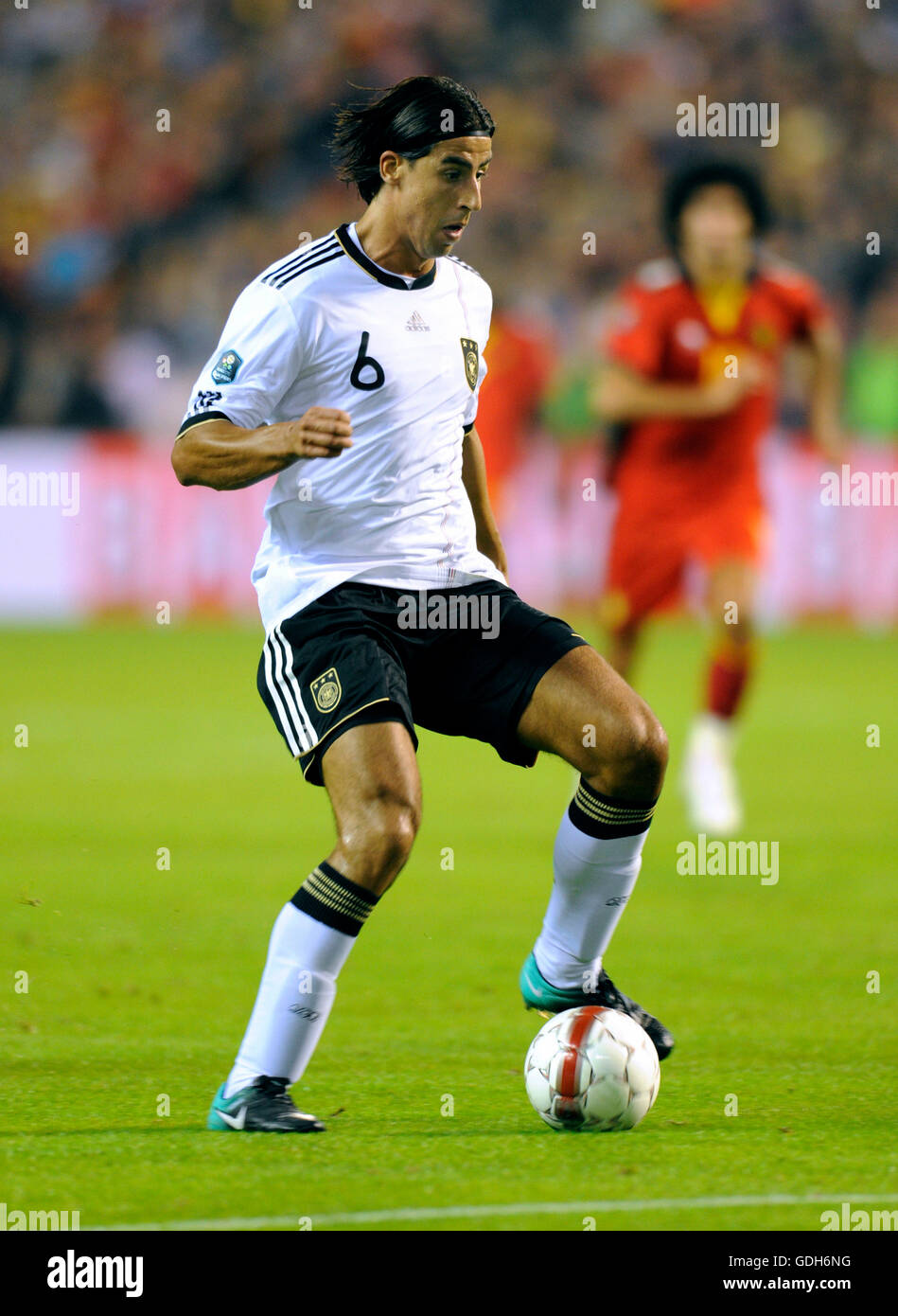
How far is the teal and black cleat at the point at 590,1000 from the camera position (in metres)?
5.10

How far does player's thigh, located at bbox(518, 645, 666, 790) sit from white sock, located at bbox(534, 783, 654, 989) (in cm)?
14

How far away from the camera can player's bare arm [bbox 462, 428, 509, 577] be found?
17.9 feet

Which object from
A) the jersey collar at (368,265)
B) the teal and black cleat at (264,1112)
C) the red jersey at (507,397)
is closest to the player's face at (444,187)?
the jersey collar at (368,265)

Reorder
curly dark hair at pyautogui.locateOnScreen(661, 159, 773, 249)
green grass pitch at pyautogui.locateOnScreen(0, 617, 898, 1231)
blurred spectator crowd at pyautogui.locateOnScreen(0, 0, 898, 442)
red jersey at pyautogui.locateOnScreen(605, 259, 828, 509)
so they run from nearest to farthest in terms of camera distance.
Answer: green grass pitch at pyautogui.locateOnScreen(0, 617, 898, 1231), curly dark hair at pyautogui.locateOnScreen(661, 159, 773, 249), red jersey at pyautogui.locateOnScreen(605, 259, 828, 509), blurred spectator crowd at pyautogui.locateOnScreen(0, 0, 898, 442)

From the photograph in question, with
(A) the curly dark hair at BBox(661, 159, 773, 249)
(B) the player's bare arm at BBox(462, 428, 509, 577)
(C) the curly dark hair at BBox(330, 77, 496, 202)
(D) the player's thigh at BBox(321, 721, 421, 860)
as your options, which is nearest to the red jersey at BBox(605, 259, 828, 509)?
(A) the curly dark hair at BBox(661, 159, 773, 249)

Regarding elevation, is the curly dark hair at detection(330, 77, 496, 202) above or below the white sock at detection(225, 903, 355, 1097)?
above

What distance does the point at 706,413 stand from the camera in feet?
29.9

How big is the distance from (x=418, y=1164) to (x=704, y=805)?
201 inches

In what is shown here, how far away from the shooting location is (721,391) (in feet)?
30.1

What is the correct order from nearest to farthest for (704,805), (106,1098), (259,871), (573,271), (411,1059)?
(106,1098), (411,1059), (259,871), (704,805), (573,271)

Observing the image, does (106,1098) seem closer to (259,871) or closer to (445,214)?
(445,214)

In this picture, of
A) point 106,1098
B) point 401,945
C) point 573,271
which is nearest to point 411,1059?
point 106,1098

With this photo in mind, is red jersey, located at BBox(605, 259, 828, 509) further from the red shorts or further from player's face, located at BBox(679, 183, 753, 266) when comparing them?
player's face, located at BBox(679, 183, 753, 266)

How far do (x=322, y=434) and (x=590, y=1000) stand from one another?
1702mm
